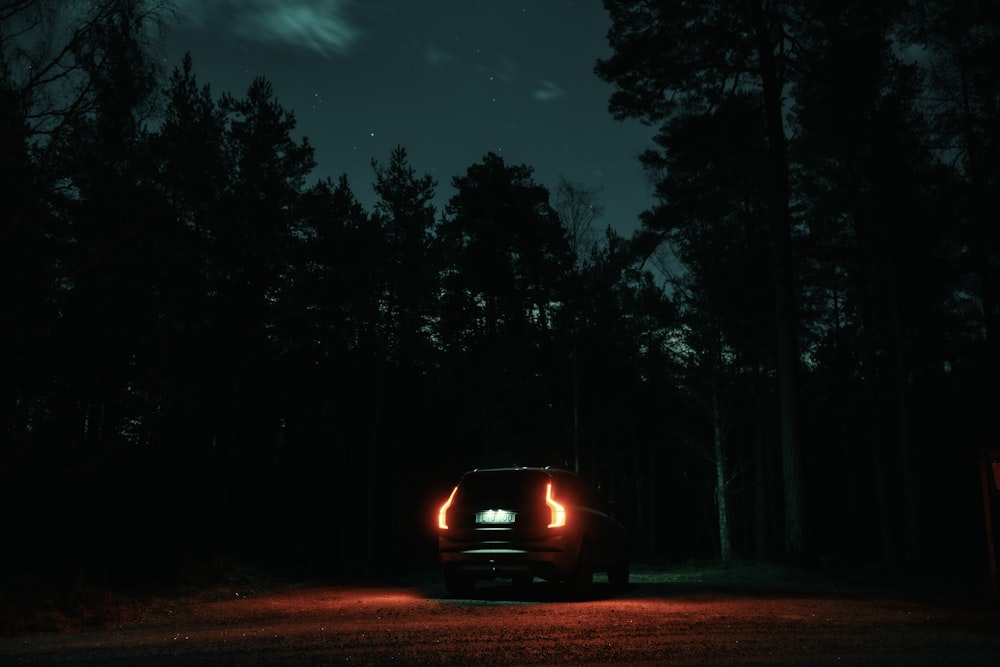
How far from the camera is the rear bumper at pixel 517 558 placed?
484 inches

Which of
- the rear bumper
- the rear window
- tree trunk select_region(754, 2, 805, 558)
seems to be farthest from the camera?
tree trunk select_region(754, 2, 805, 558)

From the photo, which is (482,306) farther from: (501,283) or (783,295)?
(783,295)

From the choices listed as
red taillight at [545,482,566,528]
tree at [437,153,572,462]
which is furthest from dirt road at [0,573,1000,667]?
tree at [437,153,572,462]

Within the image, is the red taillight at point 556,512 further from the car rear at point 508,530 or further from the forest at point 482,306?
the forest at point 482,306

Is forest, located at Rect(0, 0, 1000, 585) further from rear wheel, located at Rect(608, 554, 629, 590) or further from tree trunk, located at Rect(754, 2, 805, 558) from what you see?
rear wheel, located at Rect(608, 554, 629, 590)

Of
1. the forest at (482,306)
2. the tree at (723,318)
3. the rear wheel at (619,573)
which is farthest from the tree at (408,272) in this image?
the rear wheel at (619,573)

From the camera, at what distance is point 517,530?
1245cm

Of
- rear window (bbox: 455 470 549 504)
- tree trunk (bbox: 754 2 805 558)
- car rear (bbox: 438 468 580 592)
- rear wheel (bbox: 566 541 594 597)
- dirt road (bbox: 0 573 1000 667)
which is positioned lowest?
dirt road (bbox: 0 573 1000 667)

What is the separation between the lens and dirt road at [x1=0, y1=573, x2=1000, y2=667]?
23.8 feet

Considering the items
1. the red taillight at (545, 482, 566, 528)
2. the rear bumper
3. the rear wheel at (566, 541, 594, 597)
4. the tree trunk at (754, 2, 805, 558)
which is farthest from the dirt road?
the tree trunk at (754, 2, 805, 558)

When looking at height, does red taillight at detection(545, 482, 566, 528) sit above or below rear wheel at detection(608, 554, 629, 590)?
above

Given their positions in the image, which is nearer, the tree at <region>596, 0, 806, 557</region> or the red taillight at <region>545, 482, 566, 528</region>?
the red taillight at <region>545, 482, 566, 528</region>

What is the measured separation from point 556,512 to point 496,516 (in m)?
0.90

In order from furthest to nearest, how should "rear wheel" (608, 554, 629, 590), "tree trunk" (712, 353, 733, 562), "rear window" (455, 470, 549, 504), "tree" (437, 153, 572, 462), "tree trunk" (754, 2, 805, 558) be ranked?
"tree" (437, 153, 572, 462) → "tree trunk" (712, 353, 733, 562) → "tree trunk" (754, 2, 805, 558) → "rear wheel" (608, 554, 629, 590) → "rear window" (455, 470, 549, 504)
